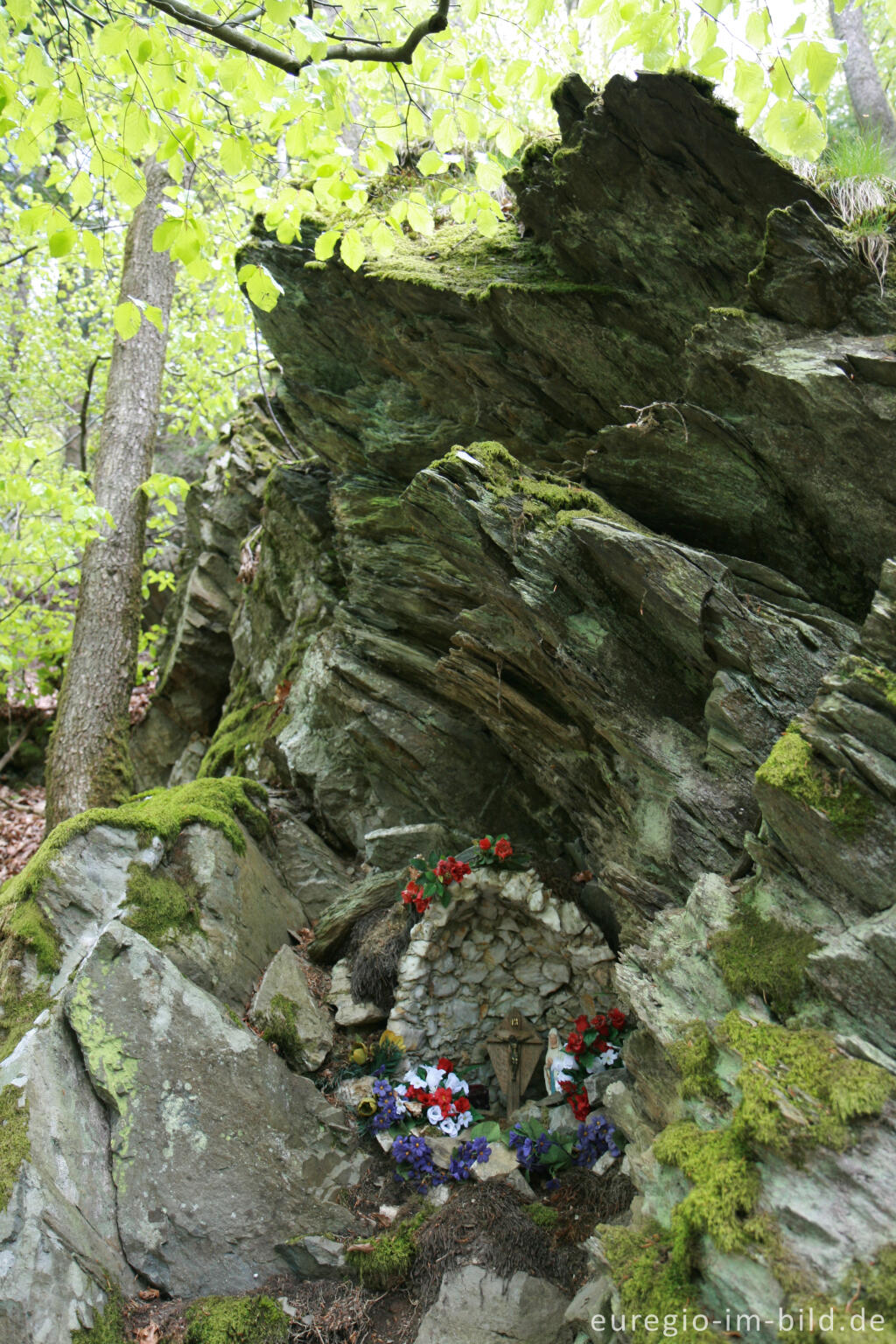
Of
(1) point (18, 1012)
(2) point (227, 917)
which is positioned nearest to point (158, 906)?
(2) point (227, 917)

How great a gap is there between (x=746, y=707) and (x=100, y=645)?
793cm

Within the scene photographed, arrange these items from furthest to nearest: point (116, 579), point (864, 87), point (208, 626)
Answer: point (208, 626), point (864, 87), point (116, 579)

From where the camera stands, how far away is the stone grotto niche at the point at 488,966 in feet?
21.0

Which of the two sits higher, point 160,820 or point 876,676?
point 876,676

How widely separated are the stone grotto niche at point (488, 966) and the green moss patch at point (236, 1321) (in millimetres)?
2077

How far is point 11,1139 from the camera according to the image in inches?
172

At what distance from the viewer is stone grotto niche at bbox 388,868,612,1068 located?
21.0 ft

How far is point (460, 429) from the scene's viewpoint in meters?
7.26

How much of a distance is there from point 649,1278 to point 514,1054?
10.1ft

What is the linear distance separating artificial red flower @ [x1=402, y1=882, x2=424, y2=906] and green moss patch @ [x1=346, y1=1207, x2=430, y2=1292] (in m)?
2.47

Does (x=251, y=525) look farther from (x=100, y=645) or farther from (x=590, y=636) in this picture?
(x=590, y=636)

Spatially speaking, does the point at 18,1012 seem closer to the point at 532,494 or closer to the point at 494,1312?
the point at 494,1312

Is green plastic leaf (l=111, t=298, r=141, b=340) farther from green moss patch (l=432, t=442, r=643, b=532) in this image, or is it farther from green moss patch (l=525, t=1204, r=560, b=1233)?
green moss patch (l=525, t=1204, r=560, b=1233)

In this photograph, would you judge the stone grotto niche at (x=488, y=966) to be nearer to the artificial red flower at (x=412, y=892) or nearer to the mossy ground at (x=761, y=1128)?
the artificial red flower at (x=412, y=892)
